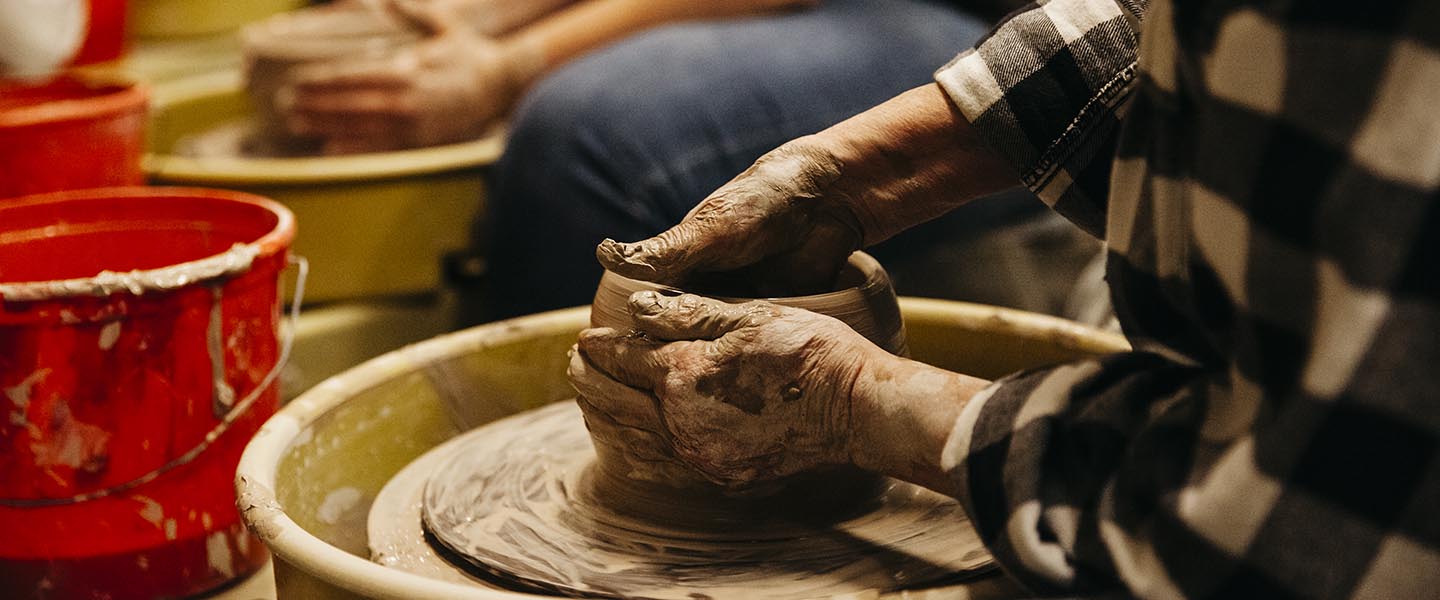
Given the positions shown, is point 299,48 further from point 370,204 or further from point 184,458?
point 184,458

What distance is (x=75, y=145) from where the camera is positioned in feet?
5.24

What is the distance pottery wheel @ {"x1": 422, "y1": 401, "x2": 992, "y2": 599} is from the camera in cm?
92

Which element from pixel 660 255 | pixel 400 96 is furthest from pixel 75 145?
pixel 660 255

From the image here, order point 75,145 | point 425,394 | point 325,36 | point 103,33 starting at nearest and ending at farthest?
point 425,394 → point 75,145 → point 325,36 → point 103,33

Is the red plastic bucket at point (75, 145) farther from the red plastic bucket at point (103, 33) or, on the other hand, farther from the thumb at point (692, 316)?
the thumb at point (692, 316)

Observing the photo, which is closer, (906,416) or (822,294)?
(906,416)

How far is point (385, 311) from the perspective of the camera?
1967 millimetres

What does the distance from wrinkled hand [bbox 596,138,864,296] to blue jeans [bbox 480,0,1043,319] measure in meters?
0.63

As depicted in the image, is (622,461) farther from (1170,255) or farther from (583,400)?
(1170,255)

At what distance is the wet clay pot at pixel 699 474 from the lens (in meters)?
0.97

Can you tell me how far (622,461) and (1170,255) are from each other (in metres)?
0.45

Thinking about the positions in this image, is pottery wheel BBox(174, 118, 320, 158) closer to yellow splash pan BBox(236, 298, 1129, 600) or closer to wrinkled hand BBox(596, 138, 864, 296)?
yellow splash pan BBox(236, 298, 1129, 600)

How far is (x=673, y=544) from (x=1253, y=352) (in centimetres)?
47

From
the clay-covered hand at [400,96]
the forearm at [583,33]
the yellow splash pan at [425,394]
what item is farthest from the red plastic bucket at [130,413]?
the forearm at [583,33]
